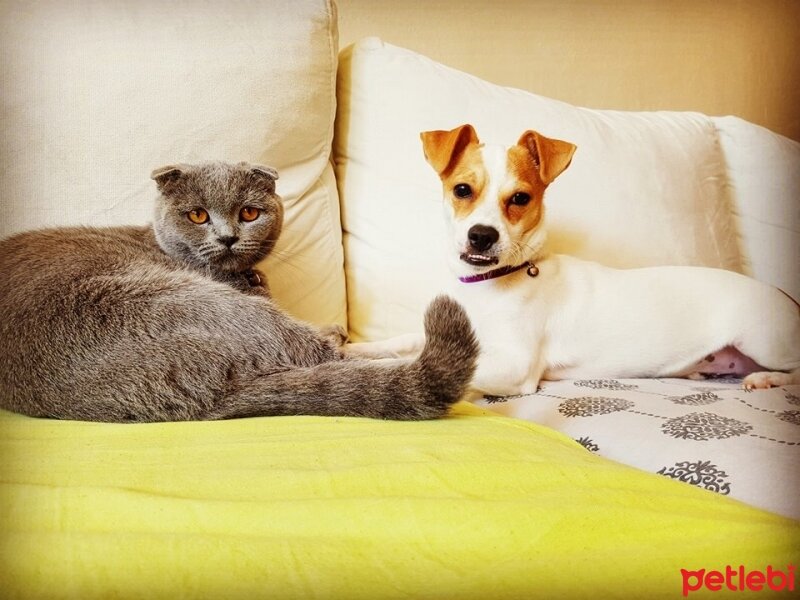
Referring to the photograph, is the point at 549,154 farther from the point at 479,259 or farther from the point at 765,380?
the point at 765,380

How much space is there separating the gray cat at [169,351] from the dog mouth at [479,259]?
31 centimetres

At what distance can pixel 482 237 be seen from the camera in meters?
1.27

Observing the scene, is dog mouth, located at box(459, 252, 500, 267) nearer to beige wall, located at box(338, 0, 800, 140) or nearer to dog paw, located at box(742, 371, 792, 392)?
dog paw, located at box(742, 371, 792, 392)

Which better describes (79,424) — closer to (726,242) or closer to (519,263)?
(519,263)

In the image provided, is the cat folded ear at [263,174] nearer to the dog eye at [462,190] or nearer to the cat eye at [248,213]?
the cat eye at [248,213]

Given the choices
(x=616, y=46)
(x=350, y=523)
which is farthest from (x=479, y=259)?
(x=616, y=46)

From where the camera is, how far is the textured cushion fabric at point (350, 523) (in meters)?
0.58

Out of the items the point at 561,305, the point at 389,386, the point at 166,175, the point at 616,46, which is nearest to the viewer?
the point at 389,386

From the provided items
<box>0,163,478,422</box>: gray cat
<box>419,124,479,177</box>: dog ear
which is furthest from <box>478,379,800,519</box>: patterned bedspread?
<box>419,124,479,177</box>: dog ear

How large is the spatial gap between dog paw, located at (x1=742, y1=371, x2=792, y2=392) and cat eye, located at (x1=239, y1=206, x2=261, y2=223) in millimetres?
960

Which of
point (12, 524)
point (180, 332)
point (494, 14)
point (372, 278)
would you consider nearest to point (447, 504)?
point (12, 524)

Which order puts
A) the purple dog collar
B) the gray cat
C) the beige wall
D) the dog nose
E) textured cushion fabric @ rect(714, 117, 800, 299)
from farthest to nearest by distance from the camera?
1. textured cushion fabric @ rect(714, 117, 800, 299)
2. the beige wall
3. the purple dog collar
4. the dog nose
5. the gray cat

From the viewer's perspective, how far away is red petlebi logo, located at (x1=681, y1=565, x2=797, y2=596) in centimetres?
59

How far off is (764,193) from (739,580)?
1541mm
